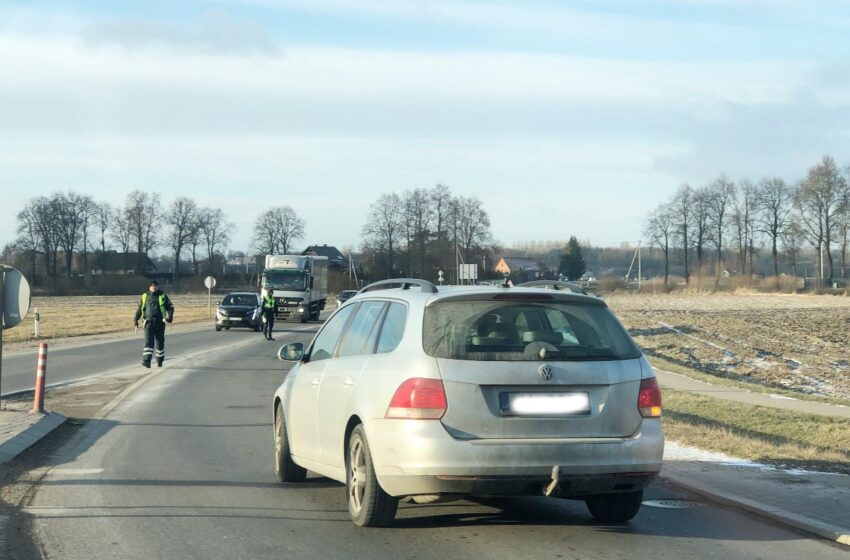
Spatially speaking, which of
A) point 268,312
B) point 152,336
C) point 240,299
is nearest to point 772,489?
point 152,336

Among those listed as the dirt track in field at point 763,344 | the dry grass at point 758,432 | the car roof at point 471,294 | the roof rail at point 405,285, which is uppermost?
the roof rail at point 405,285

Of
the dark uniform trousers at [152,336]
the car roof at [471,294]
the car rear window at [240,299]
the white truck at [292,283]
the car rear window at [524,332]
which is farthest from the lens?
the white truck at [292,283]

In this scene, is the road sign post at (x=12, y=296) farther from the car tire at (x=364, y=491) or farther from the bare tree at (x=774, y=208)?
the bare tree at (x=774, y=208)

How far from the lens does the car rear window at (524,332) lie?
6.23m

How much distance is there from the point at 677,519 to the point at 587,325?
1629mm

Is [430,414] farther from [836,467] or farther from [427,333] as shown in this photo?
[836,467]

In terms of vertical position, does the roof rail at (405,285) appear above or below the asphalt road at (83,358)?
above

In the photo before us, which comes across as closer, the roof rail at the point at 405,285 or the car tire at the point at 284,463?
the roof rail at the point at 405,285

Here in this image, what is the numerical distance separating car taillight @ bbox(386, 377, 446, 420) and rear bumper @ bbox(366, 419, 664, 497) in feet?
0.18

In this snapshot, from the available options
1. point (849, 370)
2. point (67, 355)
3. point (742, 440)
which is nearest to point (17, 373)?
point (67, 355)

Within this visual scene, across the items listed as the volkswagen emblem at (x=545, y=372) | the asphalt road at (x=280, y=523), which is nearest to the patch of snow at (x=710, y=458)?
the asphalt road at (x=280, y=523)

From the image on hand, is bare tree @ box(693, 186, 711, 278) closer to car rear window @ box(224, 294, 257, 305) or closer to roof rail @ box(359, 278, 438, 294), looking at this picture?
Result: car rear window @ box(224, 294, 257, 305)

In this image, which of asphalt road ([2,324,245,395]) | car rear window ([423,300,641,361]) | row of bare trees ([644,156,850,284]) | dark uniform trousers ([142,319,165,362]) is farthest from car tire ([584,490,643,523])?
row of bare trees ([644,156,850,284])

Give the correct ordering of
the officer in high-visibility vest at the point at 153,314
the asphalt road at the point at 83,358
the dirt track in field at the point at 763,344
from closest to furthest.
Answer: the asphalt road at the point at 83,358 → the officer in high-visibility vest at the point at 153,314 → the dirt track in field at the point at 763,344
